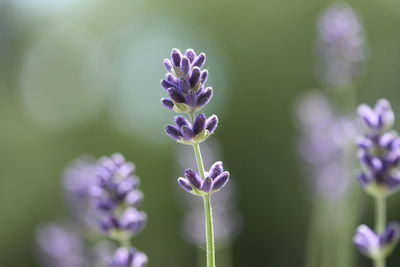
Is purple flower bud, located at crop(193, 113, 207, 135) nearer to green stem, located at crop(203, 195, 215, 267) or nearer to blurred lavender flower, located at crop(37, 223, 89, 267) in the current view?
green stem, located at crop(203, 195, 215, 267)

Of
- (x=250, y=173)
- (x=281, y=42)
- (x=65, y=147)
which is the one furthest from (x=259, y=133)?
(x=65, y=147)

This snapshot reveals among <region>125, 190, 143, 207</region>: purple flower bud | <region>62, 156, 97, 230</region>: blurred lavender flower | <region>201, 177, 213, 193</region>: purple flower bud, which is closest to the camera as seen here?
<region>201, 177, 213, 193</region>: purple flower bud

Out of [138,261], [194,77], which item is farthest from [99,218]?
[194,77]

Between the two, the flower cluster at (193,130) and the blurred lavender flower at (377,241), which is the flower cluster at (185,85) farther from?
the blurred lavender flower at (377,241)

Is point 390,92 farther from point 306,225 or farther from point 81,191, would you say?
point 81,191

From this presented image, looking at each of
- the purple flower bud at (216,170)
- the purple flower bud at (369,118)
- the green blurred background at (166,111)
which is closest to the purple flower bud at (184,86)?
the purple flower bud at (216,170)

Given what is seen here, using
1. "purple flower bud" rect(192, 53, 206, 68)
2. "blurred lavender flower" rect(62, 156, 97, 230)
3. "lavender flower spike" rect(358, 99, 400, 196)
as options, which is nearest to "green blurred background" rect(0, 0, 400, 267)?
"blurred lavender flower" rect(62, 156, 97, 230)

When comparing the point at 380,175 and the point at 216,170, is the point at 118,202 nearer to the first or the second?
the point at 216,170
